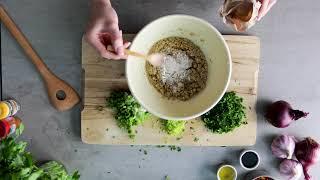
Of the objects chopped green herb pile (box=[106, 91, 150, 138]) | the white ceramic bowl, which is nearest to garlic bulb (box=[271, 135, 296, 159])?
the white ceramic bowl

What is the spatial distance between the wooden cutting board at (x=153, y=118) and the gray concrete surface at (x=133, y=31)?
0.15 ft

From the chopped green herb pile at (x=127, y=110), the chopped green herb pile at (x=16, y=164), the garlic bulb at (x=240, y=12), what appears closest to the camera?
the chopped green herb pile at (x=16, y=164)

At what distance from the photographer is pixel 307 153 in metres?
1.65

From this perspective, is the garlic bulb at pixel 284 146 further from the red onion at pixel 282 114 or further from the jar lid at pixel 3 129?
the jar lid at pixel 3 129

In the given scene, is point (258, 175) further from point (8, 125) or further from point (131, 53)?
point (8, 125)

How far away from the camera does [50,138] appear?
1697mm

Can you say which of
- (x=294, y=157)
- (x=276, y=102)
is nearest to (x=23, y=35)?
(x=276, y=102)

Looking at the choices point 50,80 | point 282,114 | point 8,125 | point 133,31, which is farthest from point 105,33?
point 282,114

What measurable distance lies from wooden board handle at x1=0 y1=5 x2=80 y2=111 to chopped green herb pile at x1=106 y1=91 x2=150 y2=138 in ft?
0.42

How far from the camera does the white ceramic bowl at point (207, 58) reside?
151cm

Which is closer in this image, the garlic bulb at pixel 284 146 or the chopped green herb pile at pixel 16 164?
the chopped green herb pile at pixel 16 164

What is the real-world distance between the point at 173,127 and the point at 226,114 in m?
0.17

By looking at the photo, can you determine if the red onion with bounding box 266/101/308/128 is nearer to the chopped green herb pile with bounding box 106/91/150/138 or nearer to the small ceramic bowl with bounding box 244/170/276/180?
the small ceramic bowl with bounding box 244/170/276/180

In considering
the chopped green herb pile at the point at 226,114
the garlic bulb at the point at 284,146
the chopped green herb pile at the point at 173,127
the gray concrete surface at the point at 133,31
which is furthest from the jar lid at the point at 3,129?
the garlic bulb at the point at 284,146
